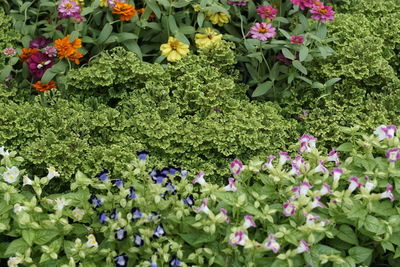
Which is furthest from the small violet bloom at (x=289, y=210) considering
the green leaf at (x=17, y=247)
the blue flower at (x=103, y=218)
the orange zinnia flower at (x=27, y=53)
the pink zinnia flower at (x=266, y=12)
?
the orange zinnia flower at (x=27, y=53)

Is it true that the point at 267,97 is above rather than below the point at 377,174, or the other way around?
below

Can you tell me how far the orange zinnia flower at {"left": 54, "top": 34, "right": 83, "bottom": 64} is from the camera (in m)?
3.25

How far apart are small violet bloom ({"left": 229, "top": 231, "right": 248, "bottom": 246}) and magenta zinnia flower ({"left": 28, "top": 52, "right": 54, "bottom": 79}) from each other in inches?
71.2

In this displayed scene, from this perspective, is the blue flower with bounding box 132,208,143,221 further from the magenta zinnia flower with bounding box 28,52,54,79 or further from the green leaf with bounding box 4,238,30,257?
the magenta zinnia flower with bounding box 28,52,54,79

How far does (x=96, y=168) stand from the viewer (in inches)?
111

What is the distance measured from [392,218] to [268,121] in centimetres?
104

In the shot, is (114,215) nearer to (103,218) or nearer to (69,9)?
(103,218)

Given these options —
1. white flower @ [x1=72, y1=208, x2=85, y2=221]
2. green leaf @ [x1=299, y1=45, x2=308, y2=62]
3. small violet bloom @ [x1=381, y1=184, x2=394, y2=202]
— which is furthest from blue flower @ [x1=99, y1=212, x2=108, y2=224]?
green leaf @ [x1=299, y1=45, x2=308, y2=62]

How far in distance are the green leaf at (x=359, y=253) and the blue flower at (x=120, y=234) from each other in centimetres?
83

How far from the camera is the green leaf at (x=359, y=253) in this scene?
2.19 m

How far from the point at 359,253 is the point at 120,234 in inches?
34.4

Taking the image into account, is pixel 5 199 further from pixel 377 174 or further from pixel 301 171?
pixel 377 174

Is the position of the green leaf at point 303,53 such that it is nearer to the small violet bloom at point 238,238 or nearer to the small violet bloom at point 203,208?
the small violet bloom at point 203,208

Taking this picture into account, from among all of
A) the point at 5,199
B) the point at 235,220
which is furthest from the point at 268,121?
the point at 5,199
